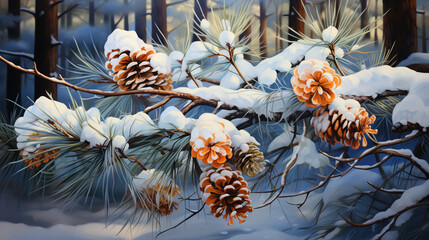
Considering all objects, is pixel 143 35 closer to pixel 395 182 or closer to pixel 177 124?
pixel 177 124

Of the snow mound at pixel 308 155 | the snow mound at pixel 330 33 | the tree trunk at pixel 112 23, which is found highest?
the tree trunk at pixel 112 23

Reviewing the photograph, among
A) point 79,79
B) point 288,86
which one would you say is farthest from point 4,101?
point 288,86

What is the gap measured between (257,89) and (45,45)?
42 cm

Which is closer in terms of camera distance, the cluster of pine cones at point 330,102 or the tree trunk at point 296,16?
the cluster of pine cones at point 330,102

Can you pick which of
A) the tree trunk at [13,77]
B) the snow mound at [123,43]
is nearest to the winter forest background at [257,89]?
the tree trunk at [13,77]

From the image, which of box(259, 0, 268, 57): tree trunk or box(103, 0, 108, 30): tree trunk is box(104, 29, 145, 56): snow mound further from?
box(259, 0, 268, 57): tree trunk

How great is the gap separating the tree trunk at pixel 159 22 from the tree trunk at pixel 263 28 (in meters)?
0.19

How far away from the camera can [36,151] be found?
0.63 m

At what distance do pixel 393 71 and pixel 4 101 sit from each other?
A: 0.73 m

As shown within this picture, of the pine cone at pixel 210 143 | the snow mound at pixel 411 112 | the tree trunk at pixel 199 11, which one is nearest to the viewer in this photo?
the pine cone at pixel 210 143

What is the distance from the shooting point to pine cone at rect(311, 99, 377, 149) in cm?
59

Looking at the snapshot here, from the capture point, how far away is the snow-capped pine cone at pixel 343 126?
0.59m

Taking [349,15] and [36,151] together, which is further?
[349,15]

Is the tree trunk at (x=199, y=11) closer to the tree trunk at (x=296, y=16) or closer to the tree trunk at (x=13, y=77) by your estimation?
the tree trunk at (x=296, y=16)
